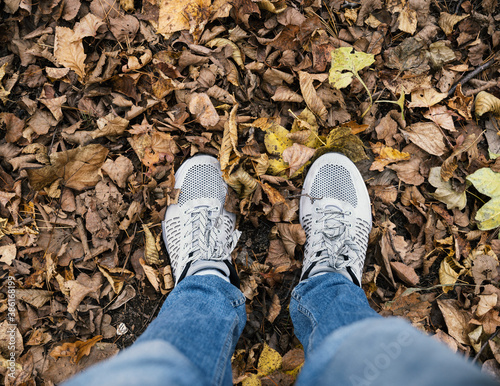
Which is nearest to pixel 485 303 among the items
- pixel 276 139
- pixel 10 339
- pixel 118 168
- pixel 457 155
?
pixel 457 155

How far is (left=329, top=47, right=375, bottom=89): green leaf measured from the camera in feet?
5.08

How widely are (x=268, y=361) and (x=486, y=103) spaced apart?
1.64 meters

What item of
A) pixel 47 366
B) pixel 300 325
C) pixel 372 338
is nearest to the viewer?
pixel 372 338

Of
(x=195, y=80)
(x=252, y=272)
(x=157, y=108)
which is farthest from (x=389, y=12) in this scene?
(x=252, y=272)

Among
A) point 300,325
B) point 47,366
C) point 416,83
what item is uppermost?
point 416,83

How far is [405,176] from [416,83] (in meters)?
0.47

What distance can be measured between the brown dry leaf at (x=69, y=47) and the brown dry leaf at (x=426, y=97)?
1617 mm

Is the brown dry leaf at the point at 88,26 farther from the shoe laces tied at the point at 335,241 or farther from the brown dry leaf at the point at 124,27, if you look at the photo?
the shoe laces tied at the point at 335,241

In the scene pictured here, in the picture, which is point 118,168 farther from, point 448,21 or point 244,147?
point 448,21

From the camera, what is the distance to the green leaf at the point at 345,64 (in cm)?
155

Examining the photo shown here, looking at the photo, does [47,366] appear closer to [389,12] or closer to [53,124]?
[53,124]

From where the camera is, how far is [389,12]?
1615 mm

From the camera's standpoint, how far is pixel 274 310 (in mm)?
1578

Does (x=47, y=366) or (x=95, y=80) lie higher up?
(x=95, y=80)
